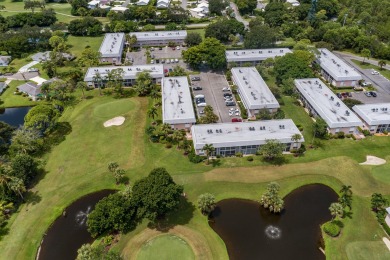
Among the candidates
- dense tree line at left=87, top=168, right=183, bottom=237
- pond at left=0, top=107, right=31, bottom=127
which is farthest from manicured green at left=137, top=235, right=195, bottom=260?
pond at left=0, top=107, right=31, bottom=127

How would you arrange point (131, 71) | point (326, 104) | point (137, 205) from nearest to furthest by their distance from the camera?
point (137, 205) → point (326, 104) → point (131, 71)

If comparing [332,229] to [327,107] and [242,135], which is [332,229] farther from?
[327,107]

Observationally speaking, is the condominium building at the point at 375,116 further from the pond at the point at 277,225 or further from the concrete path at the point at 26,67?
the concrete path at the point at 26,67

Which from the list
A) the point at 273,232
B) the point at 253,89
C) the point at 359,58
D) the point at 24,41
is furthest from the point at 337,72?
the point at 24,41

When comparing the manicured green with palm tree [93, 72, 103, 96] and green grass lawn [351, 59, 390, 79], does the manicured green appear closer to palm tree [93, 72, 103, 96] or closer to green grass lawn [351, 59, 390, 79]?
palm tree [93, 72, 103, 96]

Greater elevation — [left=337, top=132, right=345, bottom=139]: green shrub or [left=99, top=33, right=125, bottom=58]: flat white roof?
[left=99, top=33, right=125, bottom=58]: flat white roof

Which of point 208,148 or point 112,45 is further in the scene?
point 112,45

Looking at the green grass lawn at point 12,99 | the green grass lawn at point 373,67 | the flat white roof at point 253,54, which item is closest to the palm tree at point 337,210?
the flat white roof at point 253,54
